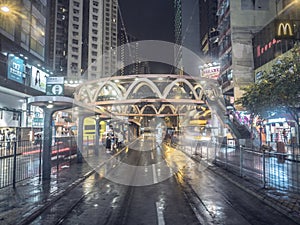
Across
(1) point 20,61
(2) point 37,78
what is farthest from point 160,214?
(2) point 37,78

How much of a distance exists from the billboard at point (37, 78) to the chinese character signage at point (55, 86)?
27098 mm

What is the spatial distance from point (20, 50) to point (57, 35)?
6431 cm

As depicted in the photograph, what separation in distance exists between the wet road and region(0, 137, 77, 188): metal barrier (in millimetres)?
2630

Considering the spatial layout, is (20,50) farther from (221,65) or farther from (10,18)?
(221,65)

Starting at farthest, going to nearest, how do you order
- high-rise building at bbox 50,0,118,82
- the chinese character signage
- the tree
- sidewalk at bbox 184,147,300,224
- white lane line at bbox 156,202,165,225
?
high-rise building at bbox 50,0,118,82, the tree, the chinese character signage, sidewalk at bbox 184,147,300,224, white lane line at bbox 156,202,165,225

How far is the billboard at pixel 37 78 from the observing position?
117 feet

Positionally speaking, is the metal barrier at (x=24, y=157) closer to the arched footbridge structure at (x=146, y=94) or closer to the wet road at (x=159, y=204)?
the wet road at (x=159, y=204)

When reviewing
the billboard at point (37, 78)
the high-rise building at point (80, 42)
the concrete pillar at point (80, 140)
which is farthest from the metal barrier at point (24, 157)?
the high-rise building at point (80, 42)

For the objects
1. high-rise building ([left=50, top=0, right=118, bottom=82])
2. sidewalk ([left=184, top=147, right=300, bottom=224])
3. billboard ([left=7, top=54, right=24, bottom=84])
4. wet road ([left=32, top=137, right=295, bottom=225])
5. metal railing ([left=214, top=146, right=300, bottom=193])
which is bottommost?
wet road ([left=32, top=137, right=295, bottom=225])

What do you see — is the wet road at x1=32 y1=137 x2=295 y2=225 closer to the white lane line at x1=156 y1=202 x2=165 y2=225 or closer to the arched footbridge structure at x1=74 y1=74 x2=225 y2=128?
the white lane line at x1=156 y1=202 x2=165 y2=225

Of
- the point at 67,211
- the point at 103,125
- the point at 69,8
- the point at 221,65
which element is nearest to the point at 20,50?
the point at 103,125

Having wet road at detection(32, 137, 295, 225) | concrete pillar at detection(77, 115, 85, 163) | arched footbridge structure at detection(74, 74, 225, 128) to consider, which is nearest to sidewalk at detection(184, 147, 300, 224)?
wet road at detection(32, 137, 295, 225)

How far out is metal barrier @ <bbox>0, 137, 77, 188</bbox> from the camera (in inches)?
384

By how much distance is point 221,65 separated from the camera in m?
53.8
